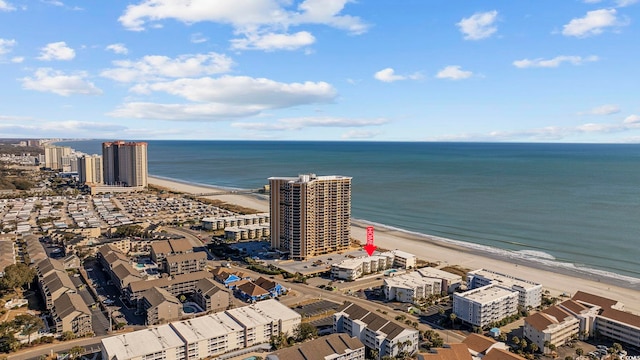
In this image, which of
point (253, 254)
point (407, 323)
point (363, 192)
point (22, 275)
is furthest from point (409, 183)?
point (22, 275)

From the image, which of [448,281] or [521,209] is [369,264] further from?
[521,209]

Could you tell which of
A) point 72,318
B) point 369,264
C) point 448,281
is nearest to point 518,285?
point 448,281

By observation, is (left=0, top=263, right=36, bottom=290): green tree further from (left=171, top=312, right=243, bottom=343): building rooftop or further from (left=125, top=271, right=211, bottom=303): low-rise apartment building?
(left=171, top=312, right=243, bottom=343): building rooftop

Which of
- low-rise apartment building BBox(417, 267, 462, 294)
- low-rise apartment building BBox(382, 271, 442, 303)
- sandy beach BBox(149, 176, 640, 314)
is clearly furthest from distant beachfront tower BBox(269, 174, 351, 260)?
low-rise apartment building BBox(417, 267, 462, 294)

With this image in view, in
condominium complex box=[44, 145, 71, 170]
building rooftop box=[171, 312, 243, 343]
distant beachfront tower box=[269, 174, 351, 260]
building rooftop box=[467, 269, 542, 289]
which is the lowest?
building rooftop box=[171, 312, 243, 343]

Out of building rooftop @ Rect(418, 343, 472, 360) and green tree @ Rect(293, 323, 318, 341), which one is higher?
building rooftop @ Rect(418, 343, 472, 360)

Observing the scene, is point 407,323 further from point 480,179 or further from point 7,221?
point 480,179
